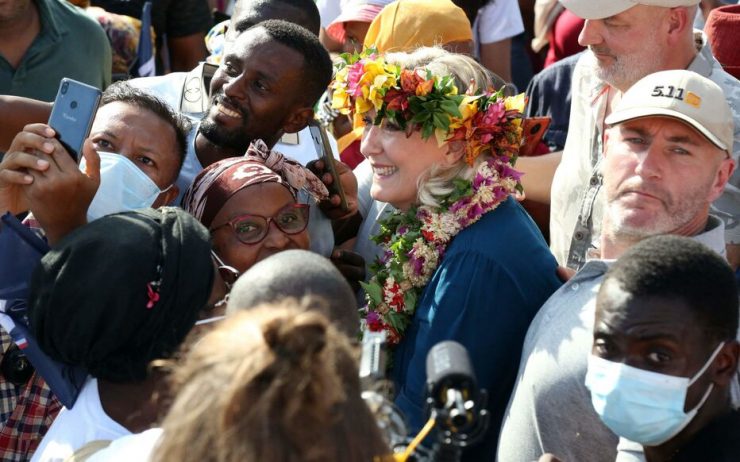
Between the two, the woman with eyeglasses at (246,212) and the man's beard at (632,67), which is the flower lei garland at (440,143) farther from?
the man's beard at (632,67)

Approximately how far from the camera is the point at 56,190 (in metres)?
3.20

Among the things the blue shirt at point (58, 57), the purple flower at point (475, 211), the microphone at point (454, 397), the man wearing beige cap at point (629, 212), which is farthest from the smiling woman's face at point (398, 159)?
the blue shirt at point (58, 57)

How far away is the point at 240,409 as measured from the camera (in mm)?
1824

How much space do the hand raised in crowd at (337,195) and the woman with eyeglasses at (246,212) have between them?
28 centimetres

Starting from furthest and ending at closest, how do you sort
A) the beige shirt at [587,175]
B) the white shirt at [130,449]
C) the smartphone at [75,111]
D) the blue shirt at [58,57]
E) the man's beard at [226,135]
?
the blue shirt at [58,57], the man's beard at [226,135], the beige shirt at [587,175], the smartphone at [75,111], the white shirt at [130,449]

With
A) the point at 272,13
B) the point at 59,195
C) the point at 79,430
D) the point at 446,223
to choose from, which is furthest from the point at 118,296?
the point at 272,13

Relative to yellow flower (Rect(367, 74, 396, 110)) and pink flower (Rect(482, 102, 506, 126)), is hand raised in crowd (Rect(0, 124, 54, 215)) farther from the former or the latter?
pink flower (Rect(482, 102, 506, 126))

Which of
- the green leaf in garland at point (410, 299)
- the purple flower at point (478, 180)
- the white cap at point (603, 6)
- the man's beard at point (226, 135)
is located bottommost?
the green leaf in garland at point (410, 299)

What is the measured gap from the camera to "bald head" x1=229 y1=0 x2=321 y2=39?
563 centimetres

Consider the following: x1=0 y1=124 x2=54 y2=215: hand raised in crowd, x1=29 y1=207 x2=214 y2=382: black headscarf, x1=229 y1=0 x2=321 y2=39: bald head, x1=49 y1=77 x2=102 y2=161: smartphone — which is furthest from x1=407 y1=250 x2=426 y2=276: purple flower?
x1=229 y1=0 x2=321 y2=39: bald head

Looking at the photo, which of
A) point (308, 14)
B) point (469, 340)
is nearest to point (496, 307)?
point (469, 340)

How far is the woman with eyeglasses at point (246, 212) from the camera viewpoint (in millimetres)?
3883

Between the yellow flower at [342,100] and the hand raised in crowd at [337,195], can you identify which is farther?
the hand raised in crowd at [337,195]

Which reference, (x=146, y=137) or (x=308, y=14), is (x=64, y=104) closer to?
(x=146, y=137)
